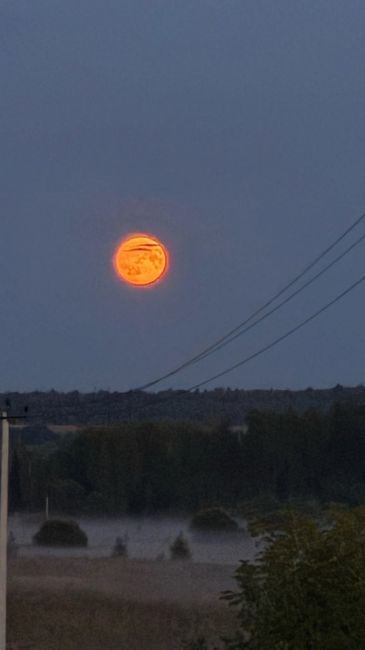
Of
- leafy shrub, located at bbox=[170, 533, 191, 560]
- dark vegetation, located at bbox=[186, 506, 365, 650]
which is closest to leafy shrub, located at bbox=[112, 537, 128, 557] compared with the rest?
leafy shrub, located at bbox=[170, 533, 191, 560]

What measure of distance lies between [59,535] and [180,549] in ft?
13.7

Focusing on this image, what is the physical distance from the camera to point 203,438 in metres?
49.6

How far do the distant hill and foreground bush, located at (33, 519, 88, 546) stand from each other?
3388mm

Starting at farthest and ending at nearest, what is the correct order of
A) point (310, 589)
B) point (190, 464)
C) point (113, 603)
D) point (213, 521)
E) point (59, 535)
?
point (190, 464)
point (213, 521)
point (59, 535)
point (113, 603)
point (310, 589)

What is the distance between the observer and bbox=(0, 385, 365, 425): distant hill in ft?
149

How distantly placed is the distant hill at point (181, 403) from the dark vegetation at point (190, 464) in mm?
1449

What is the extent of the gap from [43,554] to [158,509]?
672cm

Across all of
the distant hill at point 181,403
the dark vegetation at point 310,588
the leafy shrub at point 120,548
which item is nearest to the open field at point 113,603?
the leafy shrub at point 120,548

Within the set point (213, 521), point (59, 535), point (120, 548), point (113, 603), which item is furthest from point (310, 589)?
point (213, 521)

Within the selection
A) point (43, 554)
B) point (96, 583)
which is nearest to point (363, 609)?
point (96, 583)

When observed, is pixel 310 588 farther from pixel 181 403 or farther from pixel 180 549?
pixel 181 403

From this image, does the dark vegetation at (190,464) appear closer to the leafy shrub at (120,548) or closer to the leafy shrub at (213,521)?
the leafy shrub at (213,521)

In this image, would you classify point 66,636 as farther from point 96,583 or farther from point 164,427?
point 164,427

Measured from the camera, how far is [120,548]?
44.0 m
